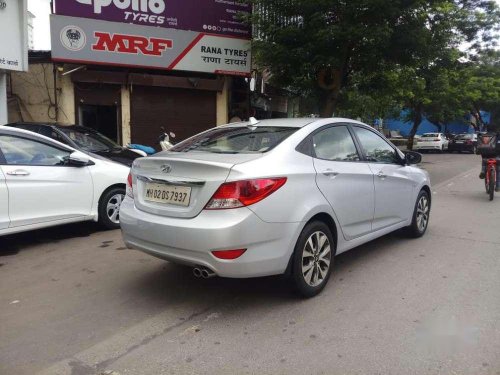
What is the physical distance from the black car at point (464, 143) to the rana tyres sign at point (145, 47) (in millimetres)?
21612

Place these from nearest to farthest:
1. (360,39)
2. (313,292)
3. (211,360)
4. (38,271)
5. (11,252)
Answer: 1. (211,360)
2. (313,292)
3. (38,271)
4. (11,252)
5. (360,39)

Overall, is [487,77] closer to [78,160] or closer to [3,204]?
[78,160]

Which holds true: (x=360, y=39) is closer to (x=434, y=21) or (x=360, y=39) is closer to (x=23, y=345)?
(x=434, y=21)

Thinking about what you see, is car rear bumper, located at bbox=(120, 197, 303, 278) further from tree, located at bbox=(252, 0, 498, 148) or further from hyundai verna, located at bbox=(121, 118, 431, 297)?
tree, located at bbox=(252, 0, 498, 148)

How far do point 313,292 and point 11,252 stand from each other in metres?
3.74

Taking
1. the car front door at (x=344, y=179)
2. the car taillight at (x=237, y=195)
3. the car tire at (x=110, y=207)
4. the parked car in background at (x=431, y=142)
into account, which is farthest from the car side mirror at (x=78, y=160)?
the parked car in background at (x=431, y=142)

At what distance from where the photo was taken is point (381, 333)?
3.42 metres

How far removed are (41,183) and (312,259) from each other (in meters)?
3.49

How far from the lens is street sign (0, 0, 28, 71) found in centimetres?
1014

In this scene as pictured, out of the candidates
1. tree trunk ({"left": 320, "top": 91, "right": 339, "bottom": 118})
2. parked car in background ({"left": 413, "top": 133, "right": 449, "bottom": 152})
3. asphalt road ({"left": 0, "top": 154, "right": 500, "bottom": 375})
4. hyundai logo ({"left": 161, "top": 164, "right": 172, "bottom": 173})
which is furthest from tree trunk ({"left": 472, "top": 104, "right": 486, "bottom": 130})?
hyundai logo ({"left": 161, "top": 164, "right": 172, "bottom": 173})

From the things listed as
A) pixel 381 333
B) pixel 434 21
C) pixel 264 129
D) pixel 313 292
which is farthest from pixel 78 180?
pixel 434 21

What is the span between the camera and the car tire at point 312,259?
3844 millimetres

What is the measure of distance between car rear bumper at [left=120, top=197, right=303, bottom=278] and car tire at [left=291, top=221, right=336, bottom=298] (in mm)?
132

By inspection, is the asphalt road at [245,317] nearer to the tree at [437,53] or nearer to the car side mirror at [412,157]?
the car side mirror at [412,157]
